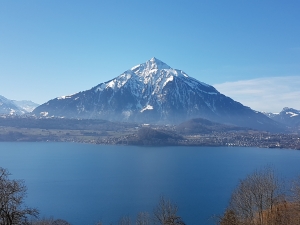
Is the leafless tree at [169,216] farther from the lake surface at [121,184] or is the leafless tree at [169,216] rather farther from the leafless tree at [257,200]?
the lake surface at [121,184]

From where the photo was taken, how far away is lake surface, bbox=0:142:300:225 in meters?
54.3

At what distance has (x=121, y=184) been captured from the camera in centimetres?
7588

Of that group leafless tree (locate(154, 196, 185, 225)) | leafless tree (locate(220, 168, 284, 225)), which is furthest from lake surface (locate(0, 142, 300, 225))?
leafless tree (locate(220, 168, 284, 225))

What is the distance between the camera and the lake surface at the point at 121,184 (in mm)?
54312

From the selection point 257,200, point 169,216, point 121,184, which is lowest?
point 121,184

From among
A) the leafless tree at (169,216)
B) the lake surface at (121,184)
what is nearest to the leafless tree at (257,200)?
the leafless tree at (169,216)

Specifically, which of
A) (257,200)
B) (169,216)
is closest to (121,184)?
(169,216)

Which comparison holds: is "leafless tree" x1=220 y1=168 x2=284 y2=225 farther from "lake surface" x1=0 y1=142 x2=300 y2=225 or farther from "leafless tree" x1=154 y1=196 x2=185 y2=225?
"lake surface" x1=0 y1=142 x2=300 y2=225

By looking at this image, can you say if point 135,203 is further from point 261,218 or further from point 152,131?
point 152,131

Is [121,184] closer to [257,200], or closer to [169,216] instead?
[169,216]

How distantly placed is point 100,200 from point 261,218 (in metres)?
41.2

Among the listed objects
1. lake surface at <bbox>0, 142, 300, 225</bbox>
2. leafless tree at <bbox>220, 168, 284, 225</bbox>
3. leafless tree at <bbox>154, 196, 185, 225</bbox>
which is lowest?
lake surface at <bbox>0, 142, 300, 225</bbox>

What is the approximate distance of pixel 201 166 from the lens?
10275cm

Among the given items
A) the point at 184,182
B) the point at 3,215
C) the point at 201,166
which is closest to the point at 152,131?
the point at 201,166
